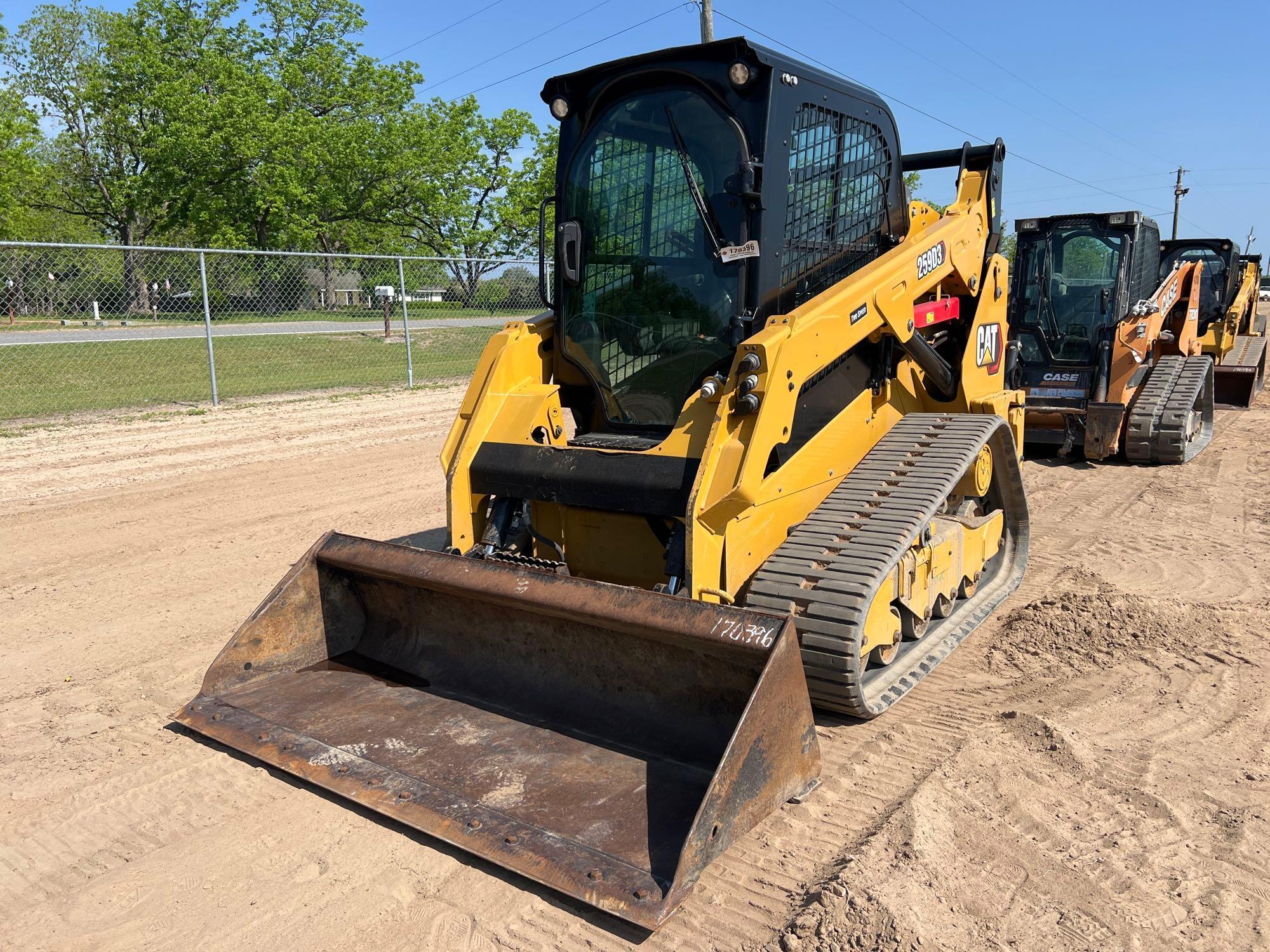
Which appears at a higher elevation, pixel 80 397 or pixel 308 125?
pixel 308 125

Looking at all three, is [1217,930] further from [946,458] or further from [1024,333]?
[1024,333]

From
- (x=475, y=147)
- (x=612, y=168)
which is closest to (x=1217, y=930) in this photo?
(x=612, y=168)

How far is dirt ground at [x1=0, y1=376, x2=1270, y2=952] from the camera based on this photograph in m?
2.74

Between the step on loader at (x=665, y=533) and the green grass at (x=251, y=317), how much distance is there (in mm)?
9582

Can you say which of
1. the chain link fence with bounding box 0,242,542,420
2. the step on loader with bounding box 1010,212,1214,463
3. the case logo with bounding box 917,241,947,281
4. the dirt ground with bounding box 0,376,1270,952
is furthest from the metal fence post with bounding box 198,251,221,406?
the case logo with bounding box 917,241,947,281

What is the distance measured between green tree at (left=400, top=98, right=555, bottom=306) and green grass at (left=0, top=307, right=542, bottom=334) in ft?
46.7

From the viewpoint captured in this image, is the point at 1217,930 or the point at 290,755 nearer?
the point at 1217,930

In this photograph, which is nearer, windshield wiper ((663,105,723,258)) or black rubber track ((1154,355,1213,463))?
windshield wiper ((663,105,723,258))

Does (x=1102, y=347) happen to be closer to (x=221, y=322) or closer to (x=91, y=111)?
(x=221, y=322)

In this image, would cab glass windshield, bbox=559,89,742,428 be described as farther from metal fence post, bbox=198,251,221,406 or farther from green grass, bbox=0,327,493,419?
green grass, bbox=0,327,493,419

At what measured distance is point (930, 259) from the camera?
4785 mm

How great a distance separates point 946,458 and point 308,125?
102ft

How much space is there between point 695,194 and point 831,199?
0.70m

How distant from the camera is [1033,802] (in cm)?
333
